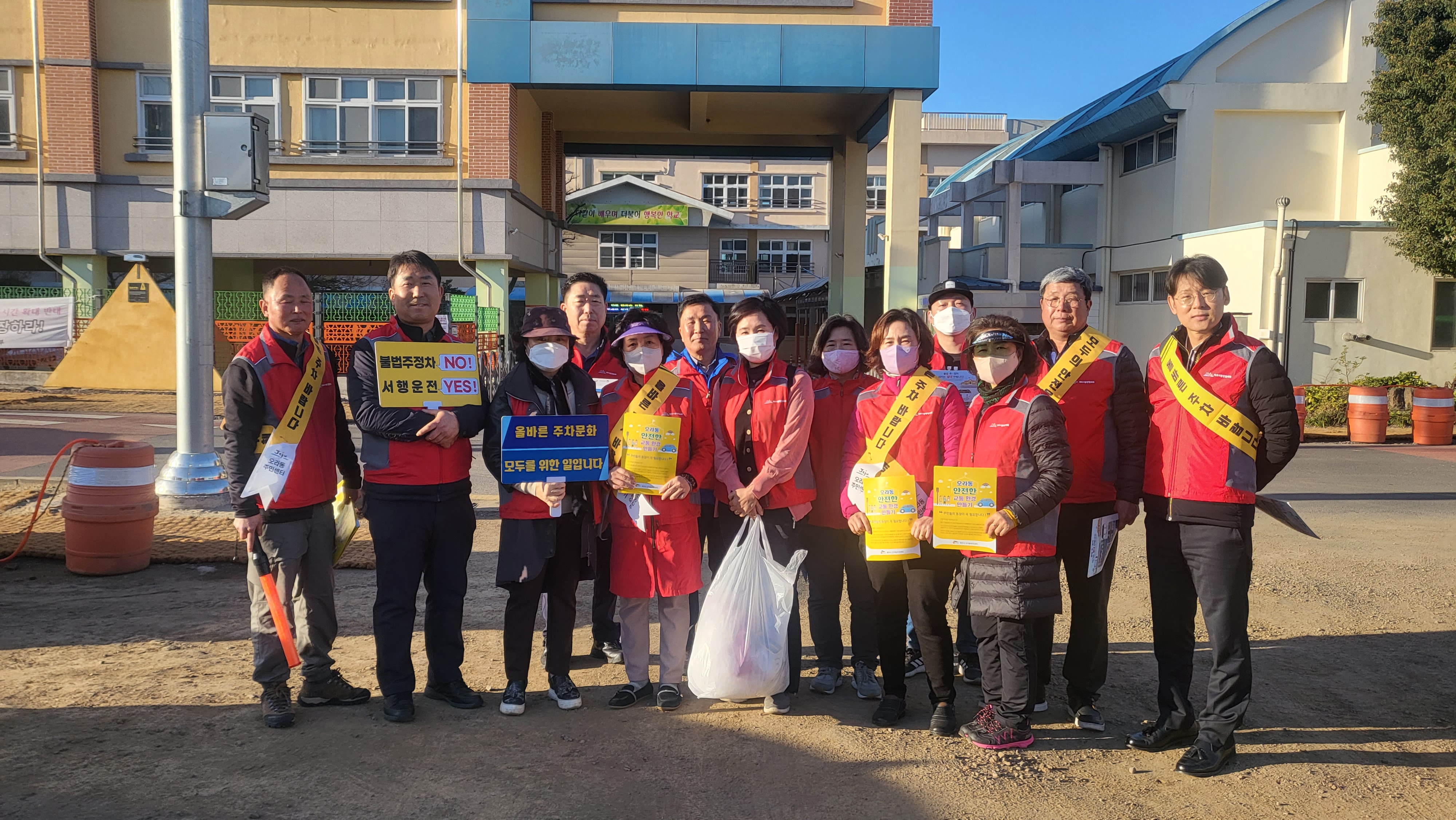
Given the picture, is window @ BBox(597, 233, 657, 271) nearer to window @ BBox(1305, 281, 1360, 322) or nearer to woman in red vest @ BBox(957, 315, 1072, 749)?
window @ BBox(1305, 281, 1360, 322)

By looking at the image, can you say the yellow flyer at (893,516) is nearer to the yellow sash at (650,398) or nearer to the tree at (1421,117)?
the yellow sash at (650,398)

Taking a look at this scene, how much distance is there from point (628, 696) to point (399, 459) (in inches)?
58.9

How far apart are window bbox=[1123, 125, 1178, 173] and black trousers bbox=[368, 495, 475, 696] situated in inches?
942

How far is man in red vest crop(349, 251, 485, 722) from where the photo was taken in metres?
4.29

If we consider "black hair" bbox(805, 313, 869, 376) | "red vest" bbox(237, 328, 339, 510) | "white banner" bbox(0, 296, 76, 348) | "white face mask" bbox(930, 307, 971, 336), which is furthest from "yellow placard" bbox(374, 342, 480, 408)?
"white banner" bbox(0, 296, 76, 348)

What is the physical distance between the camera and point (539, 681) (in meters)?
4.93

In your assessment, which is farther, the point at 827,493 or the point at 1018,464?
the point at 827,493

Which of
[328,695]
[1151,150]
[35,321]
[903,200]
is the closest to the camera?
[328,695]

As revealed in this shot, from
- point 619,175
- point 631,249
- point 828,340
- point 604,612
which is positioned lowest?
point 604,612

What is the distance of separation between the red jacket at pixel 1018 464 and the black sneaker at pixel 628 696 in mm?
1655

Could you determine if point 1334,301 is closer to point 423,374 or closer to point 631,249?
point 423,374

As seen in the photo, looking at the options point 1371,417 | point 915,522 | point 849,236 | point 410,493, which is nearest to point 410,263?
point 410,493

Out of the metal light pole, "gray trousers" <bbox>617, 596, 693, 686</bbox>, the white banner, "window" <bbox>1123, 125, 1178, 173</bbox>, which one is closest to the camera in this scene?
"gray trousers" <bbox>617, 596, 693, 686</bbox>

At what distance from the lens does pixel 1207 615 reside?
13.2ft
